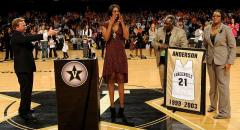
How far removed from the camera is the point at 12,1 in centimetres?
2805

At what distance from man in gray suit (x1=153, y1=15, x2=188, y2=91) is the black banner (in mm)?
2584

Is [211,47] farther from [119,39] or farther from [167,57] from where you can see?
[119,39]

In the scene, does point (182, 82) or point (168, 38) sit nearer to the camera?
point (182, 82)

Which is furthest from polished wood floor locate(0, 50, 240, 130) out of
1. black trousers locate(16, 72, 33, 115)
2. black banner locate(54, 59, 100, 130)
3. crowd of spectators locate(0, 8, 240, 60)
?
crowd of spectators locate(0, 8, 240, 60)

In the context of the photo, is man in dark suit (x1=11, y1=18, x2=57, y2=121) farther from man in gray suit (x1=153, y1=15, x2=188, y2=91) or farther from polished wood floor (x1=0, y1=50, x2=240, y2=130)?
man in gray suit (x1=153, y1=15, x2=188, y2=91)

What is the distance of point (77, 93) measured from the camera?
5.66 meters

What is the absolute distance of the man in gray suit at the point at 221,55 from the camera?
7.17 meters

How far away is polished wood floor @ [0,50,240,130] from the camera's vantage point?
22.8 feet

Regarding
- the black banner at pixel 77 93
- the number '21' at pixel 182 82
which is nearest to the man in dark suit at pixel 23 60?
the black banner at pixel 77 93

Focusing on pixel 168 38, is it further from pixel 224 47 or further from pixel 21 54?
pixel 21 54

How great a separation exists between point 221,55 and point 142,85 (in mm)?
3760

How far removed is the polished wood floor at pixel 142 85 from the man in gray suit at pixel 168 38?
100 cm

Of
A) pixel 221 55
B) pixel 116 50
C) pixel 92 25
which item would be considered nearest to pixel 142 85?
pixel 116 50

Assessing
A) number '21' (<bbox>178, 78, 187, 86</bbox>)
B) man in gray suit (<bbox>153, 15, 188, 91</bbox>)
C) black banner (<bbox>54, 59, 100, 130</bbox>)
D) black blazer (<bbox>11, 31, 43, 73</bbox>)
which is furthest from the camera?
man in gray suit (<bbox>153, 15, 188, 91</bbox>)
